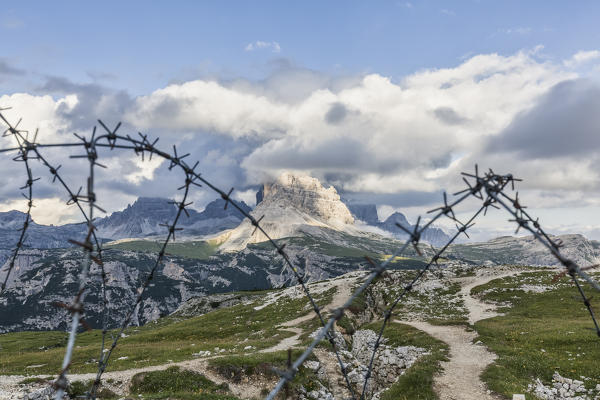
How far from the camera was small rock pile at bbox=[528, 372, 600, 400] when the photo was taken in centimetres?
2186

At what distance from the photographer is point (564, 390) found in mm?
22797

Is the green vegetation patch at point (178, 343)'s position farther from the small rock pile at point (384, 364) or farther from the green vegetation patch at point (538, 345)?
→ the green vegetation patch at point (538, 345)

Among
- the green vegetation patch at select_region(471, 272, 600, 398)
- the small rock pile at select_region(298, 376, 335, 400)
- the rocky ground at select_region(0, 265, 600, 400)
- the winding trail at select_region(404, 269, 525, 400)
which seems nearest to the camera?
the winding trail at select_region(404, 269, 525, 400)

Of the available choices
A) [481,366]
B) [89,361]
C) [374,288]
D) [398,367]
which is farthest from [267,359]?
[374,288]

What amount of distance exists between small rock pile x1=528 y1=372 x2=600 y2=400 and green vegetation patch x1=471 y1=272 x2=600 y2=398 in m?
0.47

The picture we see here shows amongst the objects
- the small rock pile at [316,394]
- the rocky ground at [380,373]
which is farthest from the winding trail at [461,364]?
the small rock pile at [316,394]

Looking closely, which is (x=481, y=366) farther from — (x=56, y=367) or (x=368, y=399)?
(x=56, y=367)

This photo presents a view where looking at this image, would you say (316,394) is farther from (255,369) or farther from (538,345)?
(538,345)

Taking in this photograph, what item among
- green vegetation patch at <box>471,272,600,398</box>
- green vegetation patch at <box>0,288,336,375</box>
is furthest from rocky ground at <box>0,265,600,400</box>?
green vegetation patch at <box>0,288,336,375</box>

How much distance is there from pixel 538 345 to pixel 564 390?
36.0 ft

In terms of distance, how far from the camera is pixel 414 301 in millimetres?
70062

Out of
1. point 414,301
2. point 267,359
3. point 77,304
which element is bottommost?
point 414,301

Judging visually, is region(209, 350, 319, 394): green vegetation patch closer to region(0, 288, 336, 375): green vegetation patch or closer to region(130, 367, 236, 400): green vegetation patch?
region(130, 367, 236, 400): green vegetation patch

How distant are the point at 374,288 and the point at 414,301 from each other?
12.3 meters
